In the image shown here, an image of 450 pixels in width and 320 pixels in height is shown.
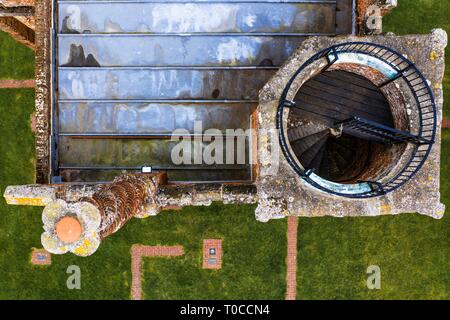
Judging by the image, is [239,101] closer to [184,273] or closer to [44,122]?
[44,122]

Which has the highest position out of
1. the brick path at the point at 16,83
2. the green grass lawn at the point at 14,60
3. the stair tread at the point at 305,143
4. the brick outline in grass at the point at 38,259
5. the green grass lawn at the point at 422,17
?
the green grass lawn at the point at 422,17

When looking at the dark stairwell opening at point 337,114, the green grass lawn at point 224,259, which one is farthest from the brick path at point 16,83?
the dark stairwell opening at point 337,114

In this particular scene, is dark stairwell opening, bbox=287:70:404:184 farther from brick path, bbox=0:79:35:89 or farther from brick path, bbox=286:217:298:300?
brick path, bbox=0:79:35:89

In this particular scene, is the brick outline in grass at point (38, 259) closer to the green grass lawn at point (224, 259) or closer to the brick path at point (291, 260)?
the green grass lawn at point (224, 259)

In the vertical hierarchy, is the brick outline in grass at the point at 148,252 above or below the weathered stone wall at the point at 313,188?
below
